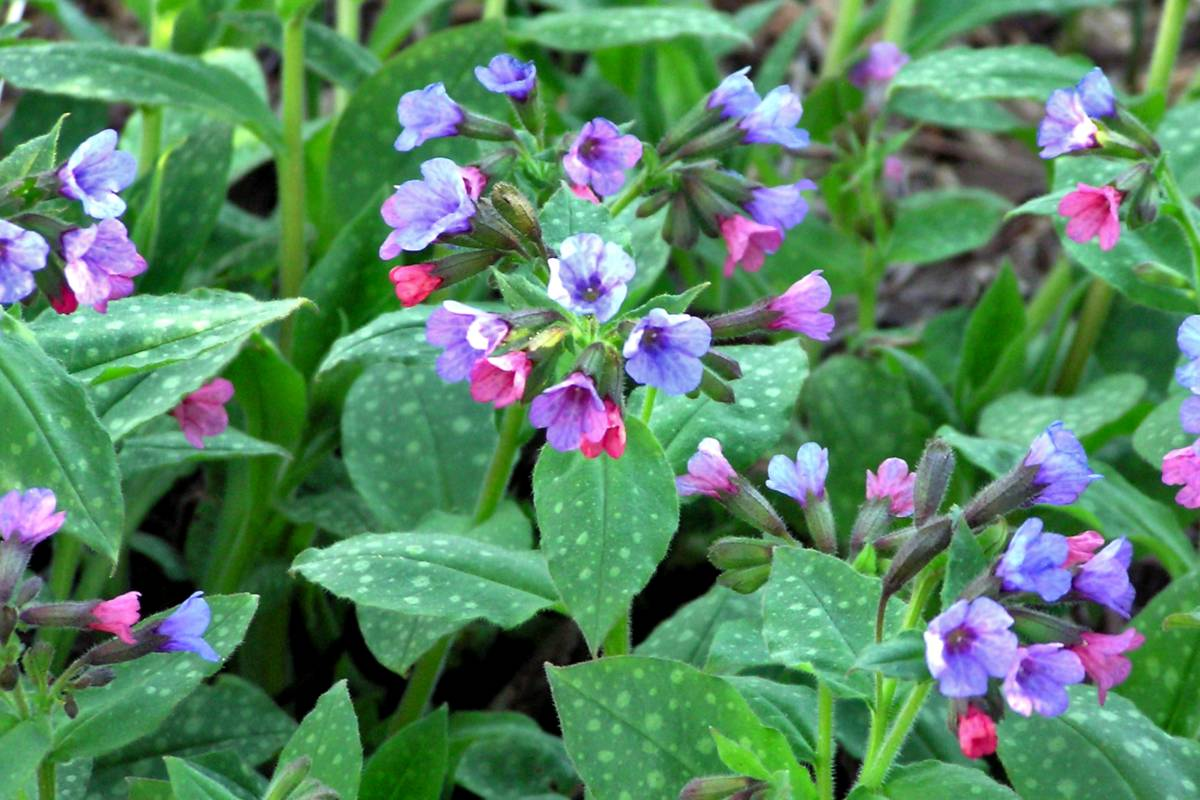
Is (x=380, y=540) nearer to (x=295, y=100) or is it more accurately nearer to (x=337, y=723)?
(x=337, y=723)

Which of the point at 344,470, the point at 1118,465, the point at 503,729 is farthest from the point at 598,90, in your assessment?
the point at 503,729

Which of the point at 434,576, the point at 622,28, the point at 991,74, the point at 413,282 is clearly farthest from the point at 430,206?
the point at 991,74

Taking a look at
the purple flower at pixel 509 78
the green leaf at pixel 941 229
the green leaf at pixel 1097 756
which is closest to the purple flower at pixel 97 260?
the purple flower at pixel 509 78

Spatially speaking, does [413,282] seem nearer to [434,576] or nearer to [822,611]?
[434,576]


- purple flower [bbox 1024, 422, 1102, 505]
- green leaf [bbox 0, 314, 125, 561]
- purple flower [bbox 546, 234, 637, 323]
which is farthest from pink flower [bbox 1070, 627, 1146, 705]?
green leaf [bbox 0, 314, 125, 561]

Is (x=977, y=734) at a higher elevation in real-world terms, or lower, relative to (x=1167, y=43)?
lower

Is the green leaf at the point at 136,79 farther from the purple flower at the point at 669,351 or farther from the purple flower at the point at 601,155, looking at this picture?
the purple flower at the point at 669,351
